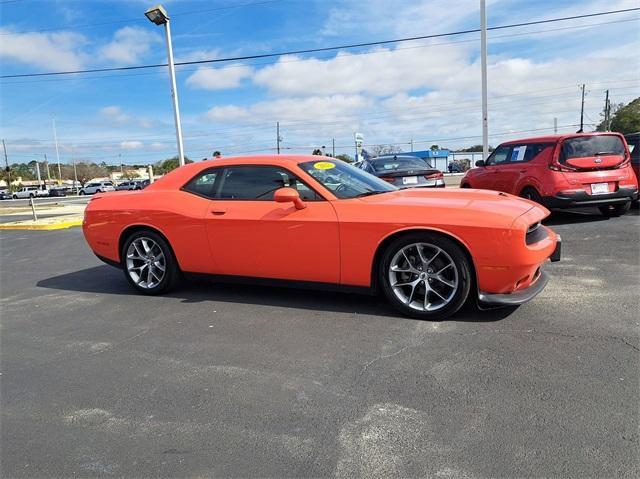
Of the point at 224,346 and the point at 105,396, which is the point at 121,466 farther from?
the point at 224,346

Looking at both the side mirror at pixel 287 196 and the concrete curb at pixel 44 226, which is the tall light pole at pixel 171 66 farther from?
the side mirror at pixel 287 196

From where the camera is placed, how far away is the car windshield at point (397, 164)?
9.90 meters

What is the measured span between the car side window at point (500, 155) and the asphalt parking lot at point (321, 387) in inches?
191

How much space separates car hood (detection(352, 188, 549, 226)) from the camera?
378 centimetres

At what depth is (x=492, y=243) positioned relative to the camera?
3.67 m

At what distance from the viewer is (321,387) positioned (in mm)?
2939

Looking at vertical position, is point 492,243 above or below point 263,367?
above

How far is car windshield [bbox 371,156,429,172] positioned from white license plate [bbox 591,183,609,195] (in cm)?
312

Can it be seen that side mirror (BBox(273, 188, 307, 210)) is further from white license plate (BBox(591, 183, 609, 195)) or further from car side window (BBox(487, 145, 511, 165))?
car side window (BBox(487, 145, 511, 165))

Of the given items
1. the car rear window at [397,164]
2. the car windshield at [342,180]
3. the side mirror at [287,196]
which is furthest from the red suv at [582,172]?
the side mirror at [287,196]

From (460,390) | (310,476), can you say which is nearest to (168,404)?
(310,476)

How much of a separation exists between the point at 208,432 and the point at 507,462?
1.47 meters

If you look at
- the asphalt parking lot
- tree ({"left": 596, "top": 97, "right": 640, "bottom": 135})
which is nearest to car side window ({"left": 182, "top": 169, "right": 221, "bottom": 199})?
the asphalt parking lot

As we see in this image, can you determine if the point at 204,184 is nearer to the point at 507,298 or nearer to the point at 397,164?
the point at 507,298
